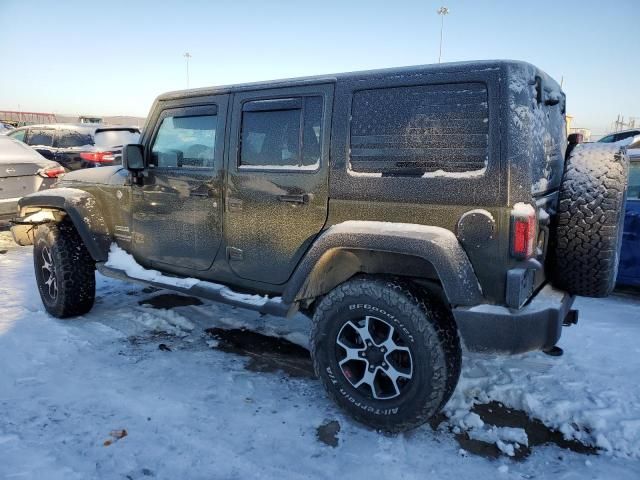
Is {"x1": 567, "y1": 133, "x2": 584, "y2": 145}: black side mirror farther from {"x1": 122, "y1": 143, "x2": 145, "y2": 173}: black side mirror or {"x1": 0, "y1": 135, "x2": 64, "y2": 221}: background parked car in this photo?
{"x1": 0, "y1": 135, "x2": 64, "y2": 221}: background parked car

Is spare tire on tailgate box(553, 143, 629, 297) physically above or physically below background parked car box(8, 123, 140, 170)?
below

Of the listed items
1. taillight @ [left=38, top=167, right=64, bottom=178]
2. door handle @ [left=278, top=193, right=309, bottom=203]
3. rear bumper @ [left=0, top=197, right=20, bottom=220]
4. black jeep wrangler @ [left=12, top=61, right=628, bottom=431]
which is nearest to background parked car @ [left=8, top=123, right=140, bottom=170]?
taillight @ [left=38, top=167, right=64, bottom=178]

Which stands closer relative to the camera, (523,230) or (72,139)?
(523,230)

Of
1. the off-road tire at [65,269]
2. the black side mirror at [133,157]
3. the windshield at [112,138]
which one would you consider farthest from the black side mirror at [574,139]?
the windshield at [112,138]

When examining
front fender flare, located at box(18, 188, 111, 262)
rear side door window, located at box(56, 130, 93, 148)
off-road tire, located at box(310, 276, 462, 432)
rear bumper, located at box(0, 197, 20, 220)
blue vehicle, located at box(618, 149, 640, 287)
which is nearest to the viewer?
off-road tire, located at box(310, 276, 462, 432)

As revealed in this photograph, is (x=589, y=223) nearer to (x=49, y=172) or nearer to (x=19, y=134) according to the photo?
(x=49, y=172)

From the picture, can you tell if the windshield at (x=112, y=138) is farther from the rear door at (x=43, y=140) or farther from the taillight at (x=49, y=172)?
the taillight at (x=49, y=172)

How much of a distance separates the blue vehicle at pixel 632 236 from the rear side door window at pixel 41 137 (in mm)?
10713

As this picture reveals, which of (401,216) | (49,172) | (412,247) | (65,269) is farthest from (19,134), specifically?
(412,247)

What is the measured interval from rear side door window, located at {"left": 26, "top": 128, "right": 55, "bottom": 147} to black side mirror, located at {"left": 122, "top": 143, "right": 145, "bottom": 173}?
7877 mm

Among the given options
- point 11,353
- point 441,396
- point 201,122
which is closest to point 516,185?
point 441,396

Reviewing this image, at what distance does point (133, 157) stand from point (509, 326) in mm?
2955

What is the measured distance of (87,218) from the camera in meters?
3.91

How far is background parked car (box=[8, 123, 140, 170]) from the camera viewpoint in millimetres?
9445
